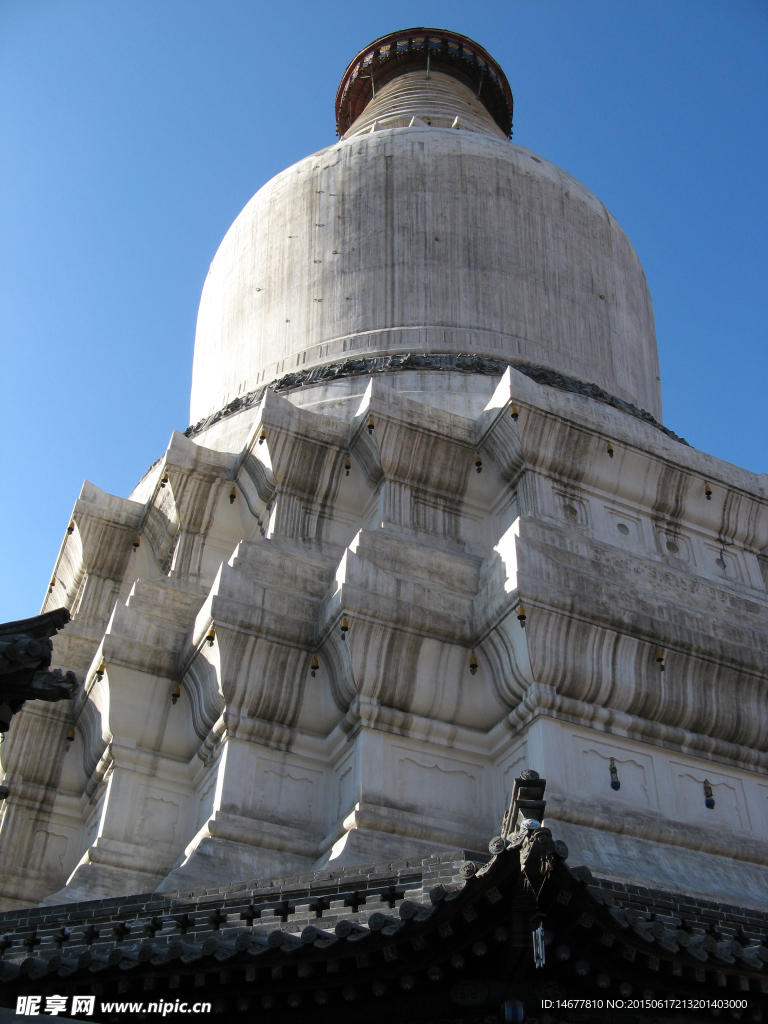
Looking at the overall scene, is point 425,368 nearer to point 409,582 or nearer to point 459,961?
point 409,582

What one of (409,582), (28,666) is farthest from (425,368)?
(28,666)

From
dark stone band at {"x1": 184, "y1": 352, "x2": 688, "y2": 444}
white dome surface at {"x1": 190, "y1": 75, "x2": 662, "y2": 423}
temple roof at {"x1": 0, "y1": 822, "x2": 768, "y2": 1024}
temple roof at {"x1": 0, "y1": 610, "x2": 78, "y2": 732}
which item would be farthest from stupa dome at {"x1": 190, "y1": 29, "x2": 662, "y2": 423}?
temple roof at {"x1": 0, "y1": 822, "x2": 768, "y2": 1024}

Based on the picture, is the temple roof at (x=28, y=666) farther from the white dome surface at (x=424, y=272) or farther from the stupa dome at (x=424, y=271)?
the white dome surface at (x=424, y=272)

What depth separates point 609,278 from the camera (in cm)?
2280

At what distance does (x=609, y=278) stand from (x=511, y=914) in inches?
682

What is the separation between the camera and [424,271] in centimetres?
2100

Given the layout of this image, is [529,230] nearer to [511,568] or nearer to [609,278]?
[609,278]

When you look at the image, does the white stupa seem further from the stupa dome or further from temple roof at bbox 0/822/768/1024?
temple roof at bbox 0/822/768/1024

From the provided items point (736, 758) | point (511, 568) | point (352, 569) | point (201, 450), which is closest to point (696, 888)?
point (736, 758)

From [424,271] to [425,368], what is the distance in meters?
2.76

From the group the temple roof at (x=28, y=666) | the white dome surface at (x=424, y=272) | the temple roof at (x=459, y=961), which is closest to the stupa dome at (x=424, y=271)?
the white dome surface at (x=424, y=272)

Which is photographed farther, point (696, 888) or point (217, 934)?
point (696, 888)

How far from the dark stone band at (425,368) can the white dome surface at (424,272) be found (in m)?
0.47

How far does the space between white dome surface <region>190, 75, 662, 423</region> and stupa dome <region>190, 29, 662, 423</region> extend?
29mm
